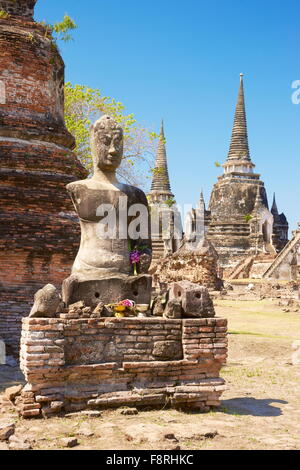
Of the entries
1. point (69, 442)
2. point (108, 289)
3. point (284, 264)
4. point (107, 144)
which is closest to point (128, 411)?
point (69, 442)

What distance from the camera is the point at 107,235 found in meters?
6.79

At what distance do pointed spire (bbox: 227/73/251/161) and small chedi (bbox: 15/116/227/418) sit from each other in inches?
1712

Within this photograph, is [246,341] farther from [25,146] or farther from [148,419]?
[148,419]

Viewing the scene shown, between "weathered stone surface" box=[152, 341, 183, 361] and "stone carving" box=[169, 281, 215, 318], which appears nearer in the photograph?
"weathered stone surface" box=[152, 341, 183, 361]

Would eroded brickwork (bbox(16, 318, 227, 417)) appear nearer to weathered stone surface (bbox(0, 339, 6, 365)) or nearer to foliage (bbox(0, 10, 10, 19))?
weathered stone surface (bbox(0, 339, 6, 365))

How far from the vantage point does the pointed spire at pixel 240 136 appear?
4897 centimetres

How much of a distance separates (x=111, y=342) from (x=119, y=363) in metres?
0.22

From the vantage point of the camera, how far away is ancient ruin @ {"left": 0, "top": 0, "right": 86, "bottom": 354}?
10.0 meters

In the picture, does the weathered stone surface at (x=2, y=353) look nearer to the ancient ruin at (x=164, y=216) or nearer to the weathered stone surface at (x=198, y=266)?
the weathered stone surface at (x=198, y=266)

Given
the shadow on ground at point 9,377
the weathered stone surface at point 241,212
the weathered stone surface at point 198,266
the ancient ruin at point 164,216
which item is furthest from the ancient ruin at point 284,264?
the shadow on ground at point 9,377

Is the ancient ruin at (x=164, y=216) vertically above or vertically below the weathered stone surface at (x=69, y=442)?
above

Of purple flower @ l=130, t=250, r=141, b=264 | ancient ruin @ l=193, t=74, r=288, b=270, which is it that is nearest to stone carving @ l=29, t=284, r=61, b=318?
purple flower @ l=130, t=250, r=141, b=264

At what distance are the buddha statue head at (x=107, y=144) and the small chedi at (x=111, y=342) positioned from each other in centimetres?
39

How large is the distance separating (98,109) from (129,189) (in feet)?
40.1
